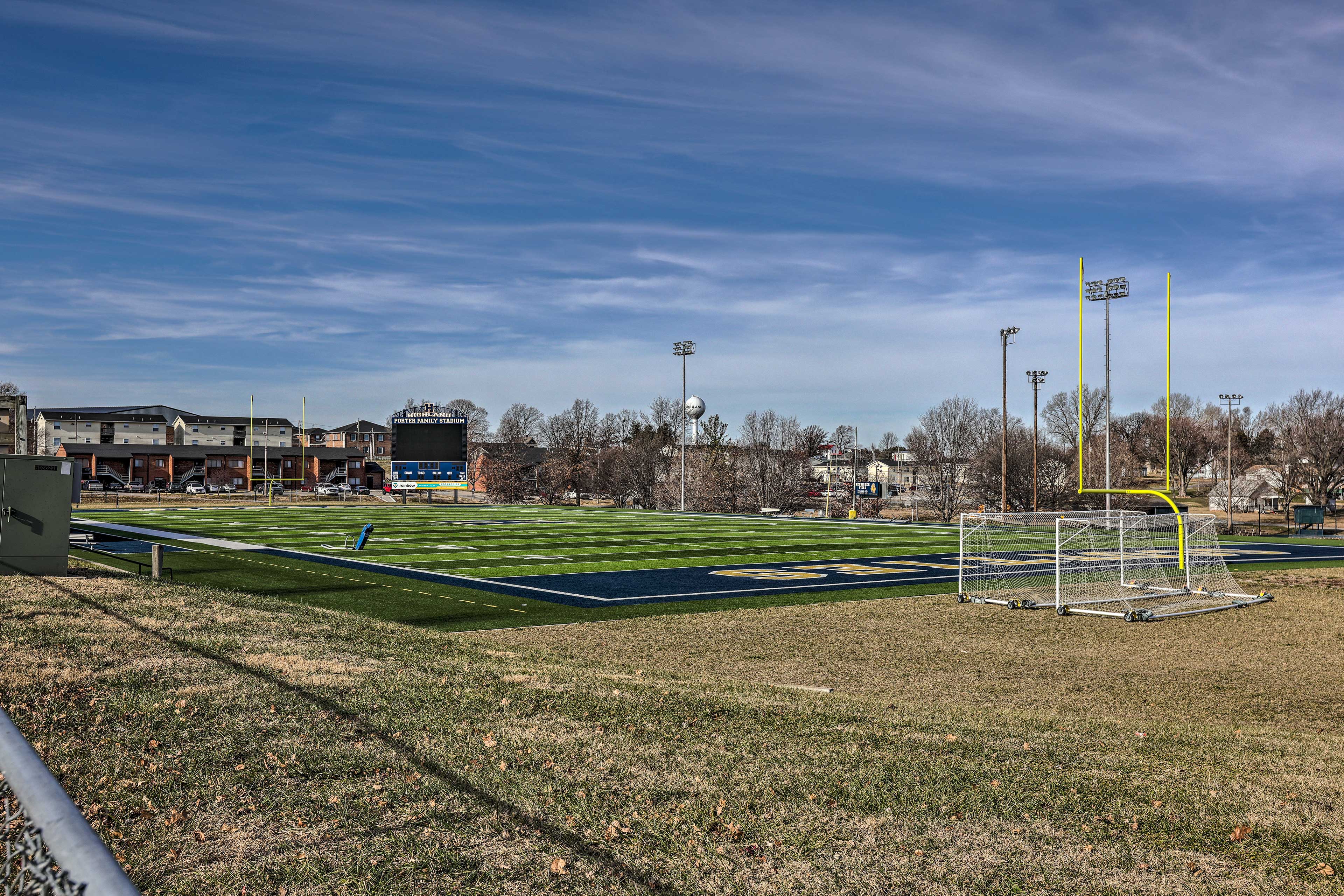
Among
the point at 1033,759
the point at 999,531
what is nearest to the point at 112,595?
the point at 1033,759

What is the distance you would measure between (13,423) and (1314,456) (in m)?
84.1

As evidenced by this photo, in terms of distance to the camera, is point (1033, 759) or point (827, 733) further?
point (827, 733)

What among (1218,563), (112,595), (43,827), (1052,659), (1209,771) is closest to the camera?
(43,827)

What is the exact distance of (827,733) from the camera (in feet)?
24.2

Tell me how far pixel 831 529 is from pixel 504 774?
39.2m

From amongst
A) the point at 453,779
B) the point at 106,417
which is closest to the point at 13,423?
the point at 453,779

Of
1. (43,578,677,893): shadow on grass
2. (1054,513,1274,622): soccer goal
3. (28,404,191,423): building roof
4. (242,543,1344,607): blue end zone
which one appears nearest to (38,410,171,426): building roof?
(28,404,191,423): building roof

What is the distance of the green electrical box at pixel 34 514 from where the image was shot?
607 inches

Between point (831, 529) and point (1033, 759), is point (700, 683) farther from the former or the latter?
point (831, 529)

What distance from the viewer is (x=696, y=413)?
108 metres

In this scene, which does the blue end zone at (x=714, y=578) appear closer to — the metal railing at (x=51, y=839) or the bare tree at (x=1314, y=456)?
the metal railing at (x=51, y=839)

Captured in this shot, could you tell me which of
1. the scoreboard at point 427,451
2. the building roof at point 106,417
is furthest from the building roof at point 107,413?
the scoreboard at point 427,451

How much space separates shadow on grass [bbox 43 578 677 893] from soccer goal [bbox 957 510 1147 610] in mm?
12206

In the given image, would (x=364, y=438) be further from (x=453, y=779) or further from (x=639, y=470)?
(x=453, y=779)
